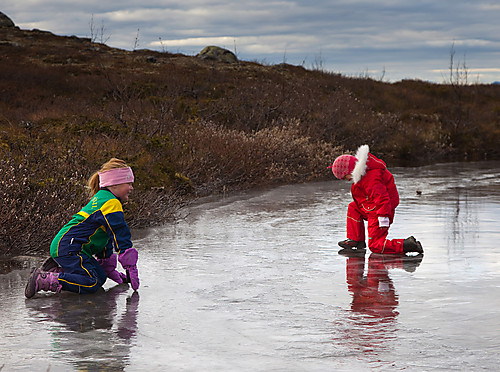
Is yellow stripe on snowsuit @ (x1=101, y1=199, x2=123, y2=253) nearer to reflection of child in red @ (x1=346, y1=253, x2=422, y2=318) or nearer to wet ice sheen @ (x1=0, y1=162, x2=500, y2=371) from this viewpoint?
wet ice sheen @ (x1=0, y1=162, x2=500, y2=371)

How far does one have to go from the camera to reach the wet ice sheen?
4.43 metres

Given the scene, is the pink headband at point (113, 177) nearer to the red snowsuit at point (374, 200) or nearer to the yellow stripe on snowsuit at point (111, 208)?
the yellow stripe on snowsuit at point (111, 208)

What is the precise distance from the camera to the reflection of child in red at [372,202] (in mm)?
8086

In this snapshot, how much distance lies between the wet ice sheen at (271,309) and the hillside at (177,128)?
1304mm

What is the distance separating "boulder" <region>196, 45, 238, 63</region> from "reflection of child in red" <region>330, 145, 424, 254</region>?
155 feet

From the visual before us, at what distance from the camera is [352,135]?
25.4 m

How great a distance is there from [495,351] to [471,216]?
7090 mm

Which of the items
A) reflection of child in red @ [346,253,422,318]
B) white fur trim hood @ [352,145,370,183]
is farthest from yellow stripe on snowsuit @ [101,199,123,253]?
white fur trim hood @ [352,145,370,183]

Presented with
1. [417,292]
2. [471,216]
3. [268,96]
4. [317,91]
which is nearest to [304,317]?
[417,292]

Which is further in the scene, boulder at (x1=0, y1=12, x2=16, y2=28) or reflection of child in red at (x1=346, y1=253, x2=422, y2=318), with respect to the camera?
boulder at (x1=0, y1=12, x2=16, y2=28)

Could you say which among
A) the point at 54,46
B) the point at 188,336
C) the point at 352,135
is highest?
the point at 54,46

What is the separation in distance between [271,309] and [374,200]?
2.91m

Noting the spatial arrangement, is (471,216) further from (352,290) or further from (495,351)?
(495,351)

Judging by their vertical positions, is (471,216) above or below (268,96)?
below
